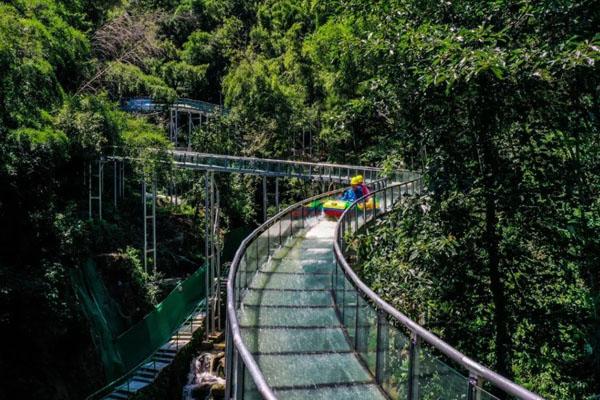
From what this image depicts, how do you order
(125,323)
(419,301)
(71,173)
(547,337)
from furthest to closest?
(71,173)
(125,323)
(419,301)
(547,337)

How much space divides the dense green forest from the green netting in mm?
656

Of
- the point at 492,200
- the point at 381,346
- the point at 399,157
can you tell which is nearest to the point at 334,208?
the point at 399,157

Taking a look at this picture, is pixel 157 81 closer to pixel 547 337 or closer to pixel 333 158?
pixel 333 158

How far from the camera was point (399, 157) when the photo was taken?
858cm

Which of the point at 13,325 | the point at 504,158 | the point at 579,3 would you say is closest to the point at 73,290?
the point at 13,325

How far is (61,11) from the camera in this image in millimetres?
21922

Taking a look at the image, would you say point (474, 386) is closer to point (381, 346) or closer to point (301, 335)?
point (381, 346)

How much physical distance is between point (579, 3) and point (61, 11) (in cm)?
2085

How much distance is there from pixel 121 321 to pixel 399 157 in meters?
16.4

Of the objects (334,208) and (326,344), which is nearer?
(326,344)

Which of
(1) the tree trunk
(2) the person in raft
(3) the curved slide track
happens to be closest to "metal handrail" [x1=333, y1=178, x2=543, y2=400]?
(3) the curved slide track

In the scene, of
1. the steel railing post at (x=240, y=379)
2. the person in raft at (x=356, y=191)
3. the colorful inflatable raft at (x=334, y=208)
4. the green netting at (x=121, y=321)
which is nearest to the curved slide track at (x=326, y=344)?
the steel railing post at (x=240, y=379)

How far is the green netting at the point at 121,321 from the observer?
1717cm

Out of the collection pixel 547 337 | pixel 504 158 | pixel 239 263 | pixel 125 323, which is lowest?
pixel 125 323
